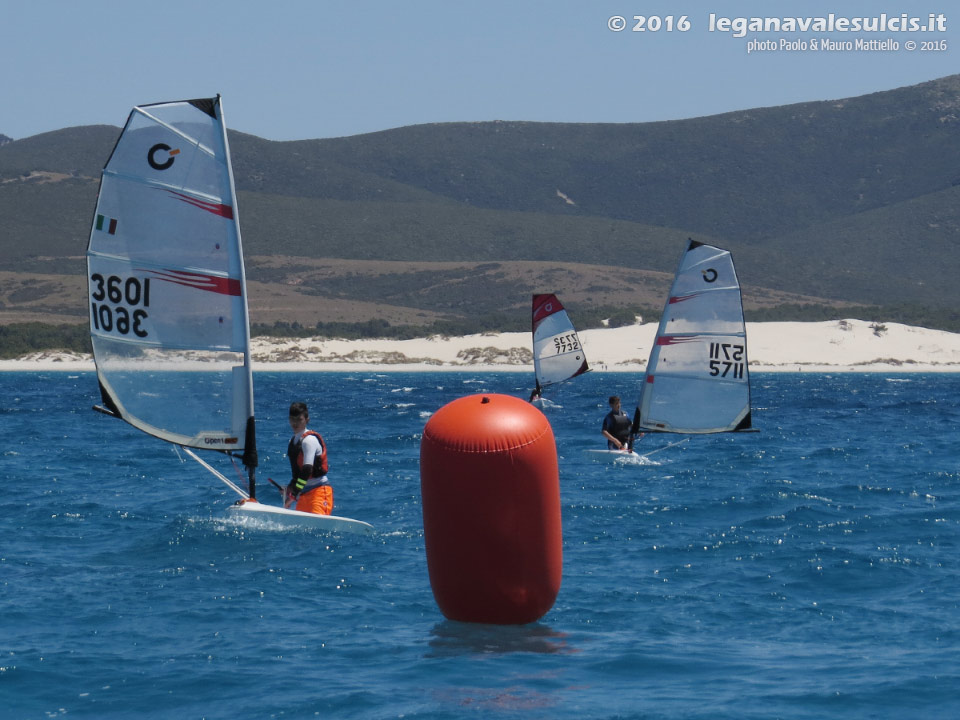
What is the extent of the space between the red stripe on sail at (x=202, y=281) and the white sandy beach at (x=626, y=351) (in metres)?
66.9

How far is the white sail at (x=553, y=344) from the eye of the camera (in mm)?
40375

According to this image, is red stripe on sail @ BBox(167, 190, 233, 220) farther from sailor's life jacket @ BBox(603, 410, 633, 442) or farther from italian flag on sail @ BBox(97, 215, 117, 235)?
sailor's life jacket @ BBox(603, 410, 633, 442)

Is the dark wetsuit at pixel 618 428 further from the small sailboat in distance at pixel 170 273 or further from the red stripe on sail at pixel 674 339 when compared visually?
the small sailboat in distance at pixel 170 273

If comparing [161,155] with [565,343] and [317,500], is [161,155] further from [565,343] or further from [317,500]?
[565,343]

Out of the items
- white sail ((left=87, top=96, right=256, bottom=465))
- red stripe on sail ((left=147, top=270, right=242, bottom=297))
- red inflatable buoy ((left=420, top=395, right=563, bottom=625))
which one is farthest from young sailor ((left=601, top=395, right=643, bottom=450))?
red inflatable buoy ((left=420, top=395, right=563, bottom=625))

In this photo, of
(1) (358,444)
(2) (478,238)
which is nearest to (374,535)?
(1) (358,444)

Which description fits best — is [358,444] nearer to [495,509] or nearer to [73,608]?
[73,608]

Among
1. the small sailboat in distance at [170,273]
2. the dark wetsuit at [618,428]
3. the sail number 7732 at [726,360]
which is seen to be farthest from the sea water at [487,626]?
the sail number 7732 at [726,360]

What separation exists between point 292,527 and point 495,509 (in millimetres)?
5926

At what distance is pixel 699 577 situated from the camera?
1413cm

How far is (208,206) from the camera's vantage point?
626 inches

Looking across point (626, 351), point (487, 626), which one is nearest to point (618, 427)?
point (487, 626)

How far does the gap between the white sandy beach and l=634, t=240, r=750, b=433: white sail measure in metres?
56.6

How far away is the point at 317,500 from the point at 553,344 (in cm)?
2520
